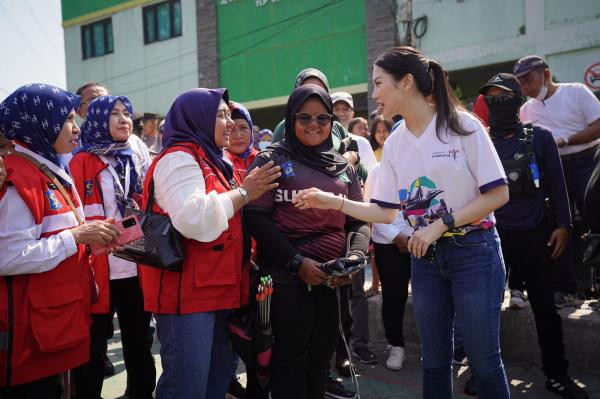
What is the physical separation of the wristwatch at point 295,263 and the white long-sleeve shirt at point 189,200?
44cm

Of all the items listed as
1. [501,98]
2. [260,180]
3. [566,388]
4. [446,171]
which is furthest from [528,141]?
[260,180]

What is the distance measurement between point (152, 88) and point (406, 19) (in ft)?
36.4

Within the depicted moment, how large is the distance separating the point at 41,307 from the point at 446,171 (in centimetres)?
202

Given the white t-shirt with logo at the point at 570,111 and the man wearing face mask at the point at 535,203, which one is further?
the white t-shirt with logo at the point at 570,111

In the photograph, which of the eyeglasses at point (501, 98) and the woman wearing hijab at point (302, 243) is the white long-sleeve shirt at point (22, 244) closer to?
the woman wearing hijab at point (302, 243)

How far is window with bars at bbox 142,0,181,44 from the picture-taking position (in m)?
19.8

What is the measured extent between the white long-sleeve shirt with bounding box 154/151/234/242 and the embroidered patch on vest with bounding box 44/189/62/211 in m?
0.48

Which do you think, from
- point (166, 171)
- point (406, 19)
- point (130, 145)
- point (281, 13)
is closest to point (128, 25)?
point (281, 13)

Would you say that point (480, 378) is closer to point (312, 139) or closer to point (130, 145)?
point (312, 139)

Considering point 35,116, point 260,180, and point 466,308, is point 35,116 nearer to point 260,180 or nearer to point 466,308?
point 260,180

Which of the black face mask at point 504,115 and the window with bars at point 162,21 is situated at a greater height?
the window with bars at point 162,21

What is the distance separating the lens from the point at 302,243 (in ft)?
9.86

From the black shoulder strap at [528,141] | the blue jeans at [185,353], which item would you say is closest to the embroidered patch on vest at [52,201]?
the blue jeans at [185,353]

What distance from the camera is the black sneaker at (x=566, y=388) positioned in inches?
137
